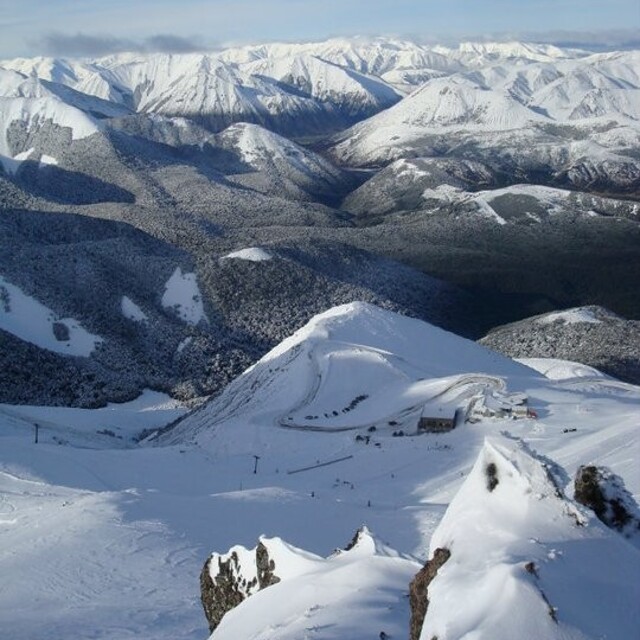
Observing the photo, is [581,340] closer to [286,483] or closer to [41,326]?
[41,326]

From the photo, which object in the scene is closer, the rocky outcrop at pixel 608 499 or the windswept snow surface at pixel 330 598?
the rocky outcrop at pixel 608 499

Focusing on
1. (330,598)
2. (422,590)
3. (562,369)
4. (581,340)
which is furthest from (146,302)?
(422,590)

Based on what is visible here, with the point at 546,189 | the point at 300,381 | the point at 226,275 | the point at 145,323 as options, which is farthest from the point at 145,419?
the point at 546,189

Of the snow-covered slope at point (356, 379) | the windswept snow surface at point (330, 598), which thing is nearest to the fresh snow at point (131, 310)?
the snow-covered slope at point (356, 379)

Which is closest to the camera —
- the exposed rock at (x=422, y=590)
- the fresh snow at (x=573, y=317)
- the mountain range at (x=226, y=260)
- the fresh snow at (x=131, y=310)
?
the exposed rock at (x=422, y=590)

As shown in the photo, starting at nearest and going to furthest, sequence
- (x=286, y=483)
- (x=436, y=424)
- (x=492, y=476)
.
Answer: (x=492, y=476)
(x=286, y=483)
(x=436, y=424)

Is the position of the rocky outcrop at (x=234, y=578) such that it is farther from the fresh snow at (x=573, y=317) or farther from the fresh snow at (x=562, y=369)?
the fresh snow at (x=573, y=317)
